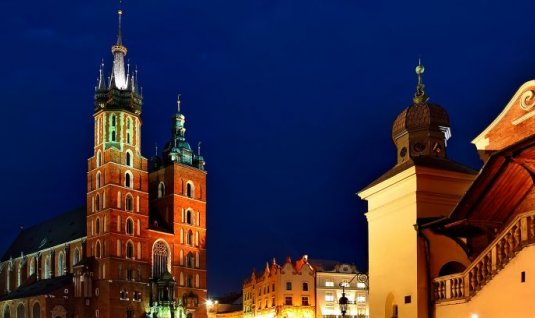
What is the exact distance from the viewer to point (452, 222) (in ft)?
50.1

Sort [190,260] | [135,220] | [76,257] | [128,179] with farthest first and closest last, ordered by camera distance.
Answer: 1. [76,257]
2. [190,260]
3. [128,179]
4. [135,220]

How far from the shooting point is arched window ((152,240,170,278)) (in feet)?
244

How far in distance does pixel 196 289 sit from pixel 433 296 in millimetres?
63733

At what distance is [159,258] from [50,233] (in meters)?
21.3

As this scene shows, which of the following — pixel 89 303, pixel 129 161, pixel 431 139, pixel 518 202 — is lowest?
pixel 89 303

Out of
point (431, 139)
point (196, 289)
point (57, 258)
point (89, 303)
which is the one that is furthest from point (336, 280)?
point (431, 139)

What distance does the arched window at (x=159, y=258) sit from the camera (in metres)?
74.4

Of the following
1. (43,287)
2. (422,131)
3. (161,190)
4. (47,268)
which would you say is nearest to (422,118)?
(422,131)

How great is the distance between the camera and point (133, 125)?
77000mm

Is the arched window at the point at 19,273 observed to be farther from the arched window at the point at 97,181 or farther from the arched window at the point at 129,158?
the arched window at the point at 129,158

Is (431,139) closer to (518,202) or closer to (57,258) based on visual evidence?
(518,202)

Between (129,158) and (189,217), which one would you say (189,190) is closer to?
(189,217)

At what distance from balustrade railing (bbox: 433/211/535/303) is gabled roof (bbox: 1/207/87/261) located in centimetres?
6683

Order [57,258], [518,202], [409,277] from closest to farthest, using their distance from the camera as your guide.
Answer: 1. [518,202]
2. [409,277]
3. [57,258]
